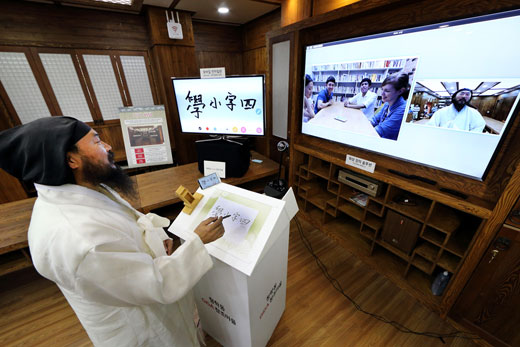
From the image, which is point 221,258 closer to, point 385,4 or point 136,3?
point 385,4

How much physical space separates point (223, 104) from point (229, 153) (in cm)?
43

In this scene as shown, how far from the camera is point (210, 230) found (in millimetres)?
869

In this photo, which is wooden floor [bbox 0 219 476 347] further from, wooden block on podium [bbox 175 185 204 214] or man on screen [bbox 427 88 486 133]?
man on screen [bbox 427 88 486 133]

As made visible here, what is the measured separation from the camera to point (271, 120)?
238 cm

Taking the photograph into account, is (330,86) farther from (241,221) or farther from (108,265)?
(108,265)

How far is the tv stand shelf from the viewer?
50.2 inches

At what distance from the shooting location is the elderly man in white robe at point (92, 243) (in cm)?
62

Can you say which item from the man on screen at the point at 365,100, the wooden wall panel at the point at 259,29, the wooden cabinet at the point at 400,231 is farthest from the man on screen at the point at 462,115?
the wooden wall panel at the point at 259,29

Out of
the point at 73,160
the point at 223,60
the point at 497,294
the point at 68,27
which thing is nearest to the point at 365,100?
the point at 497,294

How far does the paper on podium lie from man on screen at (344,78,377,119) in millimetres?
972

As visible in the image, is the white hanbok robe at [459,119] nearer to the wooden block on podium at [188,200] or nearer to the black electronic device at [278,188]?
the black electronic device at [278,188]

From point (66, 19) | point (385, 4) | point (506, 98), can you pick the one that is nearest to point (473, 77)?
point (506, 98)

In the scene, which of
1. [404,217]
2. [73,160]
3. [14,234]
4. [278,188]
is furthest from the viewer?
[278,188]

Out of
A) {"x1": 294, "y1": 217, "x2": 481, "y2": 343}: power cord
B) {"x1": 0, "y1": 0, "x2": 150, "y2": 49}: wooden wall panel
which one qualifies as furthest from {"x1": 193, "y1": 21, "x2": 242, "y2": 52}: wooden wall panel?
{"x1": 294, "y1": 217, "x2": 481, "y2": 343}: power cord
